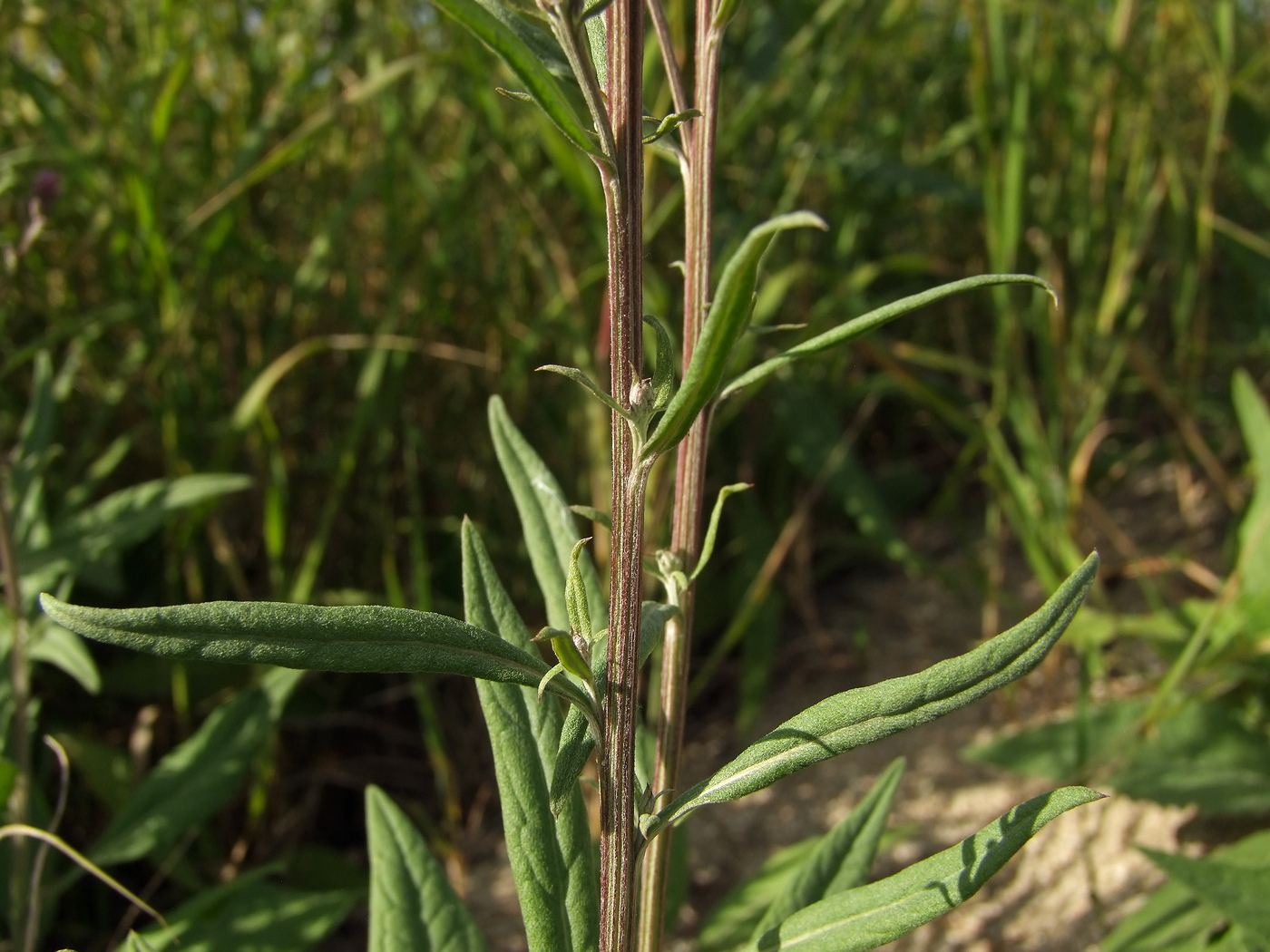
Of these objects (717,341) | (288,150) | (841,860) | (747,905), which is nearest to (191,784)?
(747,905)

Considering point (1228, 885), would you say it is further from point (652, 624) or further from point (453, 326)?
point (453, 326)

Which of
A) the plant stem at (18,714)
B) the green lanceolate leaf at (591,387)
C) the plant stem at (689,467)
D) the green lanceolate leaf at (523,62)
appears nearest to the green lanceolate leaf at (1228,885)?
the plant stem at (689,467)

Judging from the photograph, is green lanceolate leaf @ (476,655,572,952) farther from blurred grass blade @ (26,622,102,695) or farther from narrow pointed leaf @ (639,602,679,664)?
blurred grass blade @ (26,622,102,695)

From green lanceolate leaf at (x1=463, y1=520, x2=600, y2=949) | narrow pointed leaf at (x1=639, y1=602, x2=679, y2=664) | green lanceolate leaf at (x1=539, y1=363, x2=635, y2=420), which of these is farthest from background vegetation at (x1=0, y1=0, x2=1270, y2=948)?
green lanceolate leaf at (x1=539, y1=363, x2=635, y2=420)

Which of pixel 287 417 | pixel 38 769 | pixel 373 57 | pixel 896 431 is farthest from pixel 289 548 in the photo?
pixel 896 431

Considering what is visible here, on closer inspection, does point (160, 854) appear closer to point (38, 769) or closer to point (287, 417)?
point (38, 769)
